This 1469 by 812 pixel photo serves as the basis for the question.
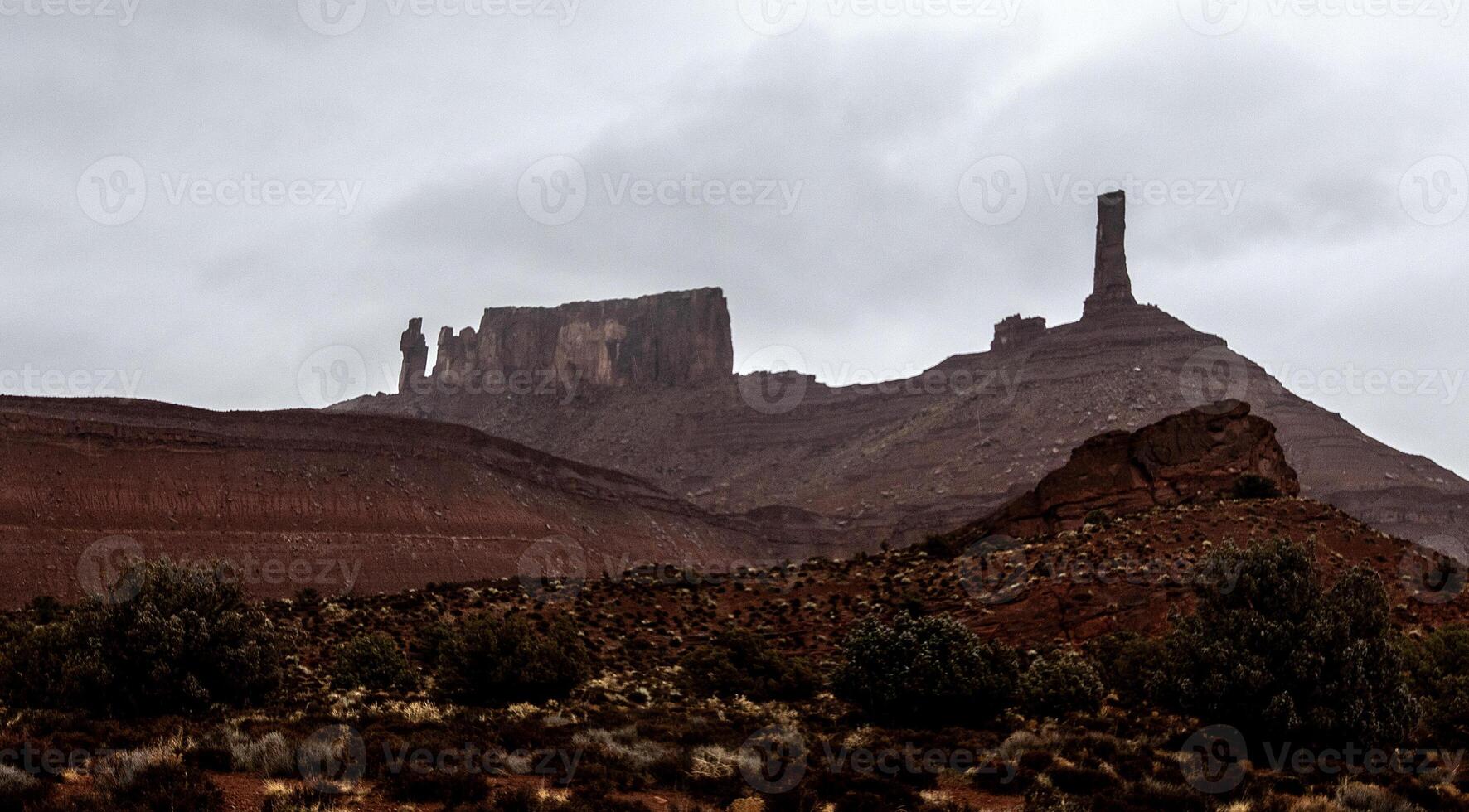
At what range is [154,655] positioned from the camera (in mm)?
19844

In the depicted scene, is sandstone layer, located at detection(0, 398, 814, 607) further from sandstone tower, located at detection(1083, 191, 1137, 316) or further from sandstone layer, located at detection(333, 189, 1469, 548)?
sandstone tower, located at detection(1083, 191, 1137, 316)

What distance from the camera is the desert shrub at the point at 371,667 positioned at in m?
25.8

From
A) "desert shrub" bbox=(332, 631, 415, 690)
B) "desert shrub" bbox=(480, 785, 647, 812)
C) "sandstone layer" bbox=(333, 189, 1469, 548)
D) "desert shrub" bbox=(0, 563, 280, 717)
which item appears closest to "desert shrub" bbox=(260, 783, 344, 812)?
"desert shrub" bbox=(480, 785, 647, 812)

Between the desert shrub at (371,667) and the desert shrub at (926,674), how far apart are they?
10.9 m

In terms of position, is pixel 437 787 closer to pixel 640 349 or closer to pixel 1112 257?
pixel 1112 257

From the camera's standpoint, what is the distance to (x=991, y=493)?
120688 mm

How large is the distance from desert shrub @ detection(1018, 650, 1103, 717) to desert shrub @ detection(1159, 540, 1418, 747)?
2.98 meters

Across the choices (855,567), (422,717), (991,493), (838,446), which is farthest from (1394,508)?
(422,717)

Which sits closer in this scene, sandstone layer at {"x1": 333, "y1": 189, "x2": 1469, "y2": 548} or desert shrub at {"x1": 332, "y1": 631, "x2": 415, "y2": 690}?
desert shrub at {"x1": 332, "y1": 631, "x2": 415, "y2": 690}

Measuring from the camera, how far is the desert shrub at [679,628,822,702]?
88.5ft

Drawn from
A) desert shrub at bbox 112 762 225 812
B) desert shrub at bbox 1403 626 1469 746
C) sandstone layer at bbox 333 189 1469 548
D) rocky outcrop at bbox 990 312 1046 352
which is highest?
rocky outcrop at bbox 990 312 1046 352

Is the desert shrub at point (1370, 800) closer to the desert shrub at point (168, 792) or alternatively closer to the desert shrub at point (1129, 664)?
the desert shrub at point (1129, 664)

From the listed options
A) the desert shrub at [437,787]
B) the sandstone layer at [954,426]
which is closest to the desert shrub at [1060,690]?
the desert shrub at [437,787]

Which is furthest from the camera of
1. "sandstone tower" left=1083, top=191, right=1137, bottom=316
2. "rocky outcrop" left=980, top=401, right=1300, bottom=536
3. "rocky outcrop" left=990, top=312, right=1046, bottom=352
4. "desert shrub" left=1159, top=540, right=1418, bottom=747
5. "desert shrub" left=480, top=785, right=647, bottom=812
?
"rocky outcrop" left=990, top=312, right=1046, bottom=352
